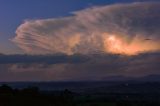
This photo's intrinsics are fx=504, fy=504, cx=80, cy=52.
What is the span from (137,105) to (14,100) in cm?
7187

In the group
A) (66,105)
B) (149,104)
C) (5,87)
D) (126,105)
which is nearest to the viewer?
(66,105)

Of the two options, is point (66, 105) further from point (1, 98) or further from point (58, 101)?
point (1, 98)

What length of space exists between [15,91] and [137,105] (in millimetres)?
64218

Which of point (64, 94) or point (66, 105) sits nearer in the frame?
point (66, 105)

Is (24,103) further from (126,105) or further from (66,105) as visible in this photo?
(126,105)

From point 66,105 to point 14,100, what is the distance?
10.7m

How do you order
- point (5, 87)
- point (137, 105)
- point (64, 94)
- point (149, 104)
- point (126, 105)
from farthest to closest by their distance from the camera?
point (149, 104) → point (137, 105) → point (126, 105) → point (64, 94) → point (5, 87)

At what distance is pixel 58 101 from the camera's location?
86.4 m

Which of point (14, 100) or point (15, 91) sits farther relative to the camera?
point (15, 91)

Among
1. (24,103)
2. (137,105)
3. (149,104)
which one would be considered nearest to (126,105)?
(137,105)

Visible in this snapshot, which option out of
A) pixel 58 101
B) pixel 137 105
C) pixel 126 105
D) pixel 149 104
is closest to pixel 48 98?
pixel 58 101

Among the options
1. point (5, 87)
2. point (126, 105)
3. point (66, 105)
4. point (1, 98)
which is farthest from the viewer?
point (126, 105)

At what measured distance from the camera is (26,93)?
3339 inches

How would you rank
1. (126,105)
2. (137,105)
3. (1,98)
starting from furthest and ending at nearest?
1. (137,105)
2. (126,105)
3. (1,98)
